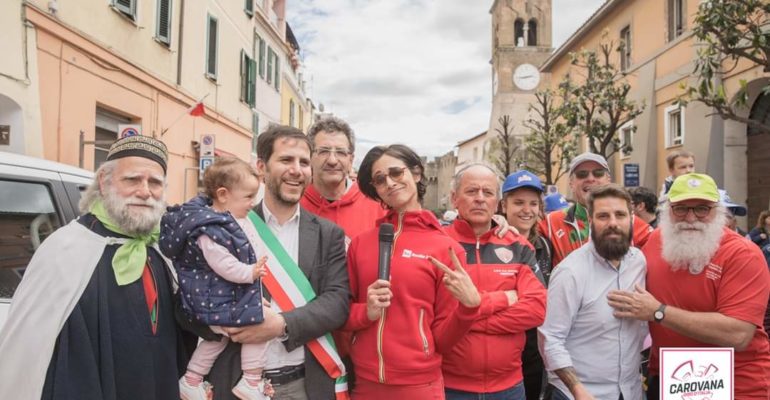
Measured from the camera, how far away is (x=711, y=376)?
7.45 feet

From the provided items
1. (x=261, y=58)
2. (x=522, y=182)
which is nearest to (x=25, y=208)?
(x=522, y=182)

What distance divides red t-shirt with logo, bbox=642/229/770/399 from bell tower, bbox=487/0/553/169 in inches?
1546

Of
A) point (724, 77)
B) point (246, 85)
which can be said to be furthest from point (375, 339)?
point (246, 85)

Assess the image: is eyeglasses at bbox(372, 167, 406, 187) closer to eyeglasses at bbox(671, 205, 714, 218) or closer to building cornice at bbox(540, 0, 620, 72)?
eyeglasses at bbox(671, 205, 714, 218)

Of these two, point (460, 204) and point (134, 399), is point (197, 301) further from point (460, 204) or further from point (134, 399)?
point (460, 204)

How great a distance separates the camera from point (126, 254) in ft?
7.79

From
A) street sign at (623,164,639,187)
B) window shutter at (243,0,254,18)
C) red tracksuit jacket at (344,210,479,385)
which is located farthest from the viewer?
window shutter at (243,0,254,18)

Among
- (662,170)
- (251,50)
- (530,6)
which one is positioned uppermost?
(530,6)

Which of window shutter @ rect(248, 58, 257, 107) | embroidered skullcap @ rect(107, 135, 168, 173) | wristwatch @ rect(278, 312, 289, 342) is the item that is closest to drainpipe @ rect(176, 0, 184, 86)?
window shutter @ rect(248, 58, 257, 107)

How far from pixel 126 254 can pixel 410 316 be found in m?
1.32

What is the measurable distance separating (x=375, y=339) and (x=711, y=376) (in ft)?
4.82

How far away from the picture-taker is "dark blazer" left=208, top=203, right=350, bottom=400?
7.85 feet

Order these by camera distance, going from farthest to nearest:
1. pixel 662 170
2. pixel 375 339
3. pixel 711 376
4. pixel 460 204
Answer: pixel 662 170, pixel 460 204, pixel 375 339, pixel 711 376

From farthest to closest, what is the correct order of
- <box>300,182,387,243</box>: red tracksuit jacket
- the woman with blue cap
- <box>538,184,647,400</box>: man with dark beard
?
the woman with blue cap < <box>300,182,387,243</box>: red tracksuit jacket < <box>538,184,647,400</box>: man with dark beard
